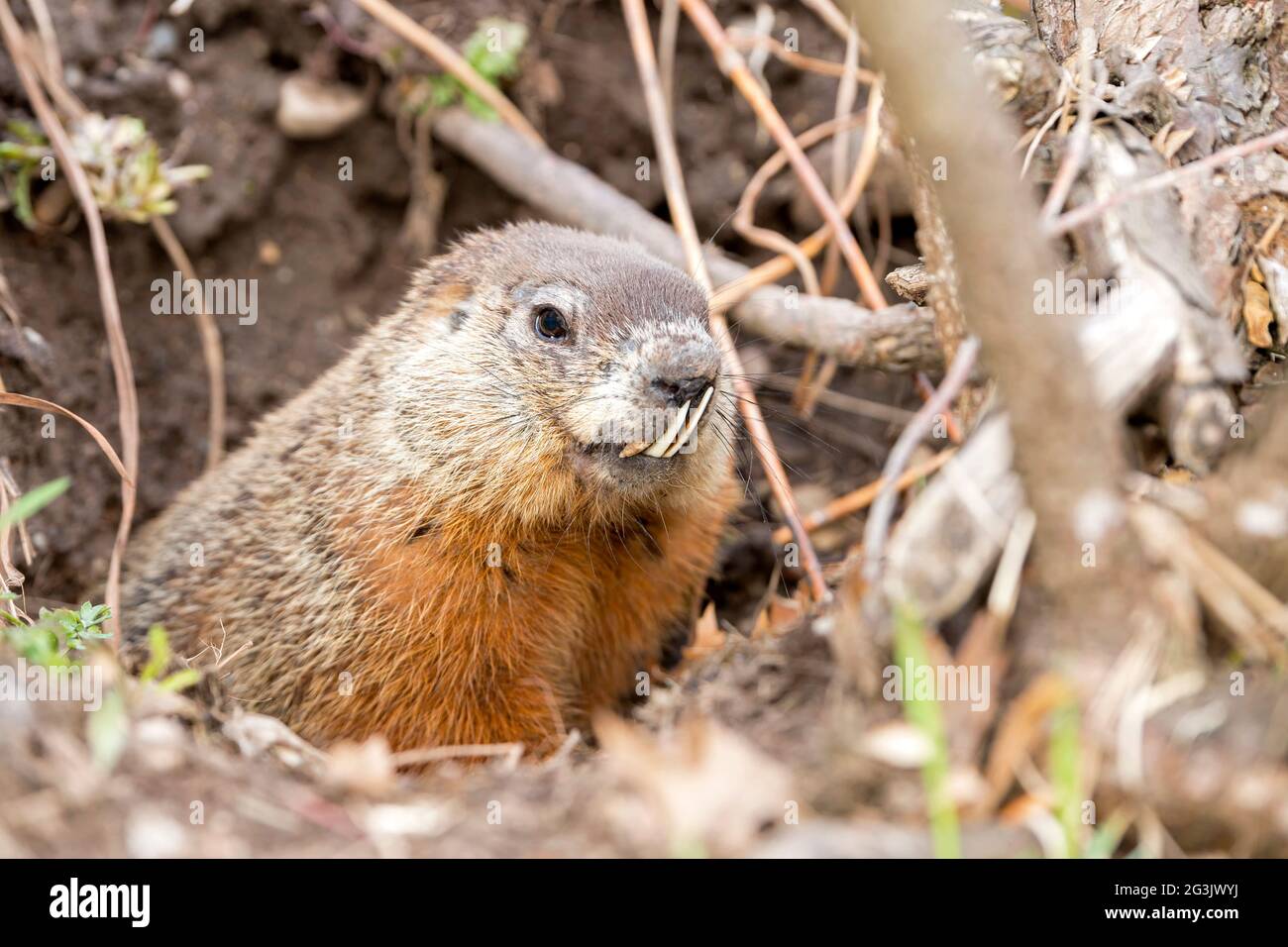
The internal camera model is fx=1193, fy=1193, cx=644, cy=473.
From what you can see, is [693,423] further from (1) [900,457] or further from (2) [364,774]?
(2) [364,774]

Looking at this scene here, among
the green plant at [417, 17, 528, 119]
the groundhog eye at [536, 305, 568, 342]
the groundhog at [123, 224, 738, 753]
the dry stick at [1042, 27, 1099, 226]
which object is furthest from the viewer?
the green plant at [417, 17, 528, 119]

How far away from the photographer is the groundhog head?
135 inches

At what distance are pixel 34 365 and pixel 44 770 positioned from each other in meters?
2.95

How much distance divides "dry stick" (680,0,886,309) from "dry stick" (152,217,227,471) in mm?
2647

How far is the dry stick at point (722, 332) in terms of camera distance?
4355mm

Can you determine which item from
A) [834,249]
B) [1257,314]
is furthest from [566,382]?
[834,249]

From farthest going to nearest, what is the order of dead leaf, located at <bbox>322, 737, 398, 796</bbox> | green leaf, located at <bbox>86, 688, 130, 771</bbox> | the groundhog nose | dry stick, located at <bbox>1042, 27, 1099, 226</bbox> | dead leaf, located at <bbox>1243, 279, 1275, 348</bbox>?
the groundhog nose
dead leaf, located at <bbox>1243, 279, 1275, 348</bbox>
dry stick, located at <bbox>1042, 27, 1099, 226</bbox>
dead leaf, located at <bbox>322, 737, 398, 796</bbox>
green leaf, located at <bbox>86, 688, 130, 771</bbox>

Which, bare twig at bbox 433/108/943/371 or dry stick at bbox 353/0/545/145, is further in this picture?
dry stick at bbox 353/0/545/145

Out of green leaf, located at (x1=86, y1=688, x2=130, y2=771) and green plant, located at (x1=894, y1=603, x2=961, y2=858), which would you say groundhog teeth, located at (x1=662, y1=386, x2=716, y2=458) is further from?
green leaf, located at (x1=86, y1=688, x2=130, y2=771)

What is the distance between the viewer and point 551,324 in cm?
379

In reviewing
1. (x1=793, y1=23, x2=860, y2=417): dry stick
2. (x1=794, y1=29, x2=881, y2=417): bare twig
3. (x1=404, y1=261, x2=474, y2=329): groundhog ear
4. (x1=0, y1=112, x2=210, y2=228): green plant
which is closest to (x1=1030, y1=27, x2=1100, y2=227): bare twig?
(x1=794, y1=29, x2=881, y2=417): bare twig

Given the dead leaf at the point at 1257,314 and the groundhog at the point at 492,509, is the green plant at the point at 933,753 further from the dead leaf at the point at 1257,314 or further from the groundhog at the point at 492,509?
the dead leaf at the point at 1257,314

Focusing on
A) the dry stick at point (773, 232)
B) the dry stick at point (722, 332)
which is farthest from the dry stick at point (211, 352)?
the dry stick at point (773, 232)

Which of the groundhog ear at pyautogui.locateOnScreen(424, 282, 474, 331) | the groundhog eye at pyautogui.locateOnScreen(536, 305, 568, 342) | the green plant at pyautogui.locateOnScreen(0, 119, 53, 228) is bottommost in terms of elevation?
the groundhog eye at pyautogui.locateOnScreen(536, 305, 568, 342)
